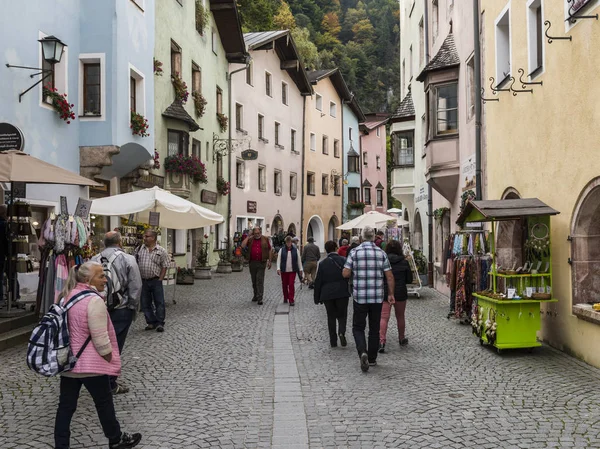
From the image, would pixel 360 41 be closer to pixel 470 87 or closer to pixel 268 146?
pixel 268 146

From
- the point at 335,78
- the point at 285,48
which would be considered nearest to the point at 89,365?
the point at 285,48

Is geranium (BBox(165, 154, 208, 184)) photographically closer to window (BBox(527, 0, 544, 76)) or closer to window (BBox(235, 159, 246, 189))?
window (BBox(235, 159, 246, 189))

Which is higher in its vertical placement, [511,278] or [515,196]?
[515,196]

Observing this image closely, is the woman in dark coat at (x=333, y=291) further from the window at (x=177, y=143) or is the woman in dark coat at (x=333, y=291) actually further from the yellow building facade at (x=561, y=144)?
the window at (x=177, y=143)

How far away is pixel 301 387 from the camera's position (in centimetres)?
743

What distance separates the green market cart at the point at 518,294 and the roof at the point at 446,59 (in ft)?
25.4

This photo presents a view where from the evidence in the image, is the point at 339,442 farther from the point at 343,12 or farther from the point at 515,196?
the point at 343,12

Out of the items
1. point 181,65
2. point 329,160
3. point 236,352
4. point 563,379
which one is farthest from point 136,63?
point 329,160

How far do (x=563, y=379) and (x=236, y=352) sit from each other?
14.4ft

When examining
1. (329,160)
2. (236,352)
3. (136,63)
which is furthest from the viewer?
(329,160)

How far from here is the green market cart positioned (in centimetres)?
932

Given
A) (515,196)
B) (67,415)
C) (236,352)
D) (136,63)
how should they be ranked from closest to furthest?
(67,415) < (236,352) < (515,196) < (136,63)

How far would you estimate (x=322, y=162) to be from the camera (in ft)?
154

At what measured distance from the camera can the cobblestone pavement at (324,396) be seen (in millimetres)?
5531
